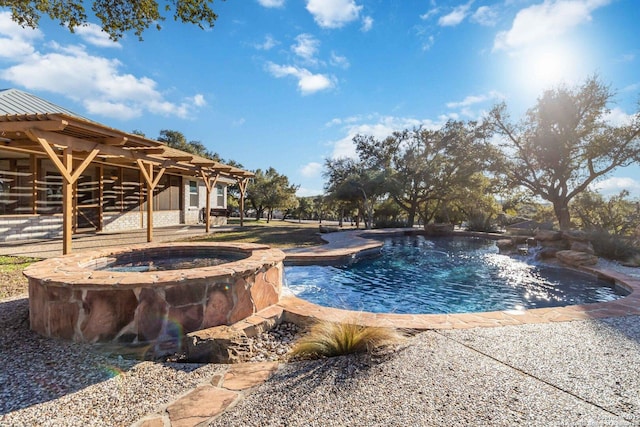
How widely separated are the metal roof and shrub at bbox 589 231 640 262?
16624 mm

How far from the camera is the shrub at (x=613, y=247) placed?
8.38 meters

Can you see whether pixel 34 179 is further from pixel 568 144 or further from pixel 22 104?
pixel 568 144

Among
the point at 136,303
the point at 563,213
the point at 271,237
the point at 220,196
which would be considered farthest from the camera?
the point at 220,196

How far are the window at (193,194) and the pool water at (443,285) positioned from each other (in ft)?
41.7

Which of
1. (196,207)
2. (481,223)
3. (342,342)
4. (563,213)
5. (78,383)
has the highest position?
(196,207)

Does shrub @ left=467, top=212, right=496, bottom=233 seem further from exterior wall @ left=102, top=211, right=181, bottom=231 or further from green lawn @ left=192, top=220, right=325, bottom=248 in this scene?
exterior wall @ left=102, top=211, right=181, bottom=231

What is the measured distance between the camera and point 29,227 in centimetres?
1014

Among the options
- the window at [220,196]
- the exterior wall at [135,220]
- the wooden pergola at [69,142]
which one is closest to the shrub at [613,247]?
the wooden pergola at [69,142]

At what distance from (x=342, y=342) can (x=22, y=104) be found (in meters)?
13.8

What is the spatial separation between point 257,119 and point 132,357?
15.0 m

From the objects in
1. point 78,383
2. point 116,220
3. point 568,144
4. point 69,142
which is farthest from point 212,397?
point 568,144

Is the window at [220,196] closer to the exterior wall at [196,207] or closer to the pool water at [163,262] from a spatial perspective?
the exterior wall at [196,207]

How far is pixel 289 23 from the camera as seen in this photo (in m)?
9.34

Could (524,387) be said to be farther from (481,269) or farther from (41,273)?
(481,269)
